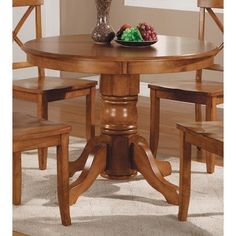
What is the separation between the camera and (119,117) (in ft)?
10.8

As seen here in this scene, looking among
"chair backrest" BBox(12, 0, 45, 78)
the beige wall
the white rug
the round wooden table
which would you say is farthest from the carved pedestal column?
the beige wall

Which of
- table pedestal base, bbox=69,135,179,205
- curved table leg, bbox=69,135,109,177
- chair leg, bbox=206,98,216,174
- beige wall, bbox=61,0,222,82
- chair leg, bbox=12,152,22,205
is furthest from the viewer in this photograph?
beige wall, bbox=61,0,222,82

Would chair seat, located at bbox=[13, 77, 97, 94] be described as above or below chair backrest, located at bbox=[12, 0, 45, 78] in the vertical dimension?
below

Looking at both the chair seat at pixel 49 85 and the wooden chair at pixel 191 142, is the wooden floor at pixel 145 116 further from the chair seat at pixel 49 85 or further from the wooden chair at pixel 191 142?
the wooden chair at pixel 191 142

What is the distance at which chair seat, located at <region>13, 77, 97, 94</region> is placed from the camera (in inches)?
139

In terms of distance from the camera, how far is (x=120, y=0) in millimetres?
5895

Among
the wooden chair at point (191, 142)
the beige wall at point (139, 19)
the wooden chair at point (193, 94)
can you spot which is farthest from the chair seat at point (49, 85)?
the beige wall at point (139, 19)

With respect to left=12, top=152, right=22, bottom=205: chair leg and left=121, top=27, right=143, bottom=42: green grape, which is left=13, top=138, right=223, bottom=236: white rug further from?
left=121, top=27, right=143, bottom=42: green grape

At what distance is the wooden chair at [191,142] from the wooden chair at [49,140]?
0.48 m

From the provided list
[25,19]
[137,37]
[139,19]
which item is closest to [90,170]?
[137,37]

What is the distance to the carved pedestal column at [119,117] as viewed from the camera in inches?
126
